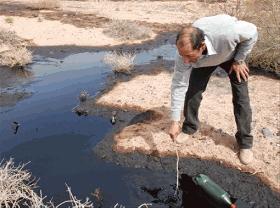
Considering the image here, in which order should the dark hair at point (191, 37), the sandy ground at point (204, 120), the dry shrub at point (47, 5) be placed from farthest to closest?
1. the dry shrub at point (47, 5)
2. the sandy ground at point (204, 120)
3. the dark hair at point (191, 37)

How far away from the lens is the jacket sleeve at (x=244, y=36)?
7.75 feet

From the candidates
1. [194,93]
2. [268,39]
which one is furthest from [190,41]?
[268,39]

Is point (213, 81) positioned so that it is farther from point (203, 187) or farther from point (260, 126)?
point (203, 187)

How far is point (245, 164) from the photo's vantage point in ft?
10.1

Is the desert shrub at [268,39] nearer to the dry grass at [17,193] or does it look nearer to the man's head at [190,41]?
the man's head at [190,41]

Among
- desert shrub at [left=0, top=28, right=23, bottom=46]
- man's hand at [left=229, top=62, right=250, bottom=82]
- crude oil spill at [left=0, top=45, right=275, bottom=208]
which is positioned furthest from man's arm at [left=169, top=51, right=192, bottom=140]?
desert shrub at [left=0, top=28, right=23, bottom=46]

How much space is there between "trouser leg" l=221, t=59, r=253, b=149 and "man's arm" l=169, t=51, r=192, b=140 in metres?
0.50

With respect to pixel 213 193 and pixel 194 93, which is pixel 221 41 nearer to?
pixel 194 93

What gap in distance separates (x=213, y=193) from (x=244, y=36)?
150 cm

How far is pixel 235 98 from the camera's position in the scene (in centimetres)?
286

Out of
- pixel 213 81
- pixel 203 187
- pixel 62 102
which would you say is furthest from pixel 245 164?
pixel 62 102

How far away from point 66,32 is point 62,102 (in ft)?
17.8

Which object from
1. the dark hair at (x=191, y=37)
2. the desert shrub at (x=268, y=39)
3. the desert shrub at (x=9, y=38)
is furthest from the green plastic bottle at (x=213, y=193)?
the desert shrub at (x=9, y=38)

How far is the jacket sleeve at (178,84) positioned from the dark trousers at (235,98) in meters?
0.31
